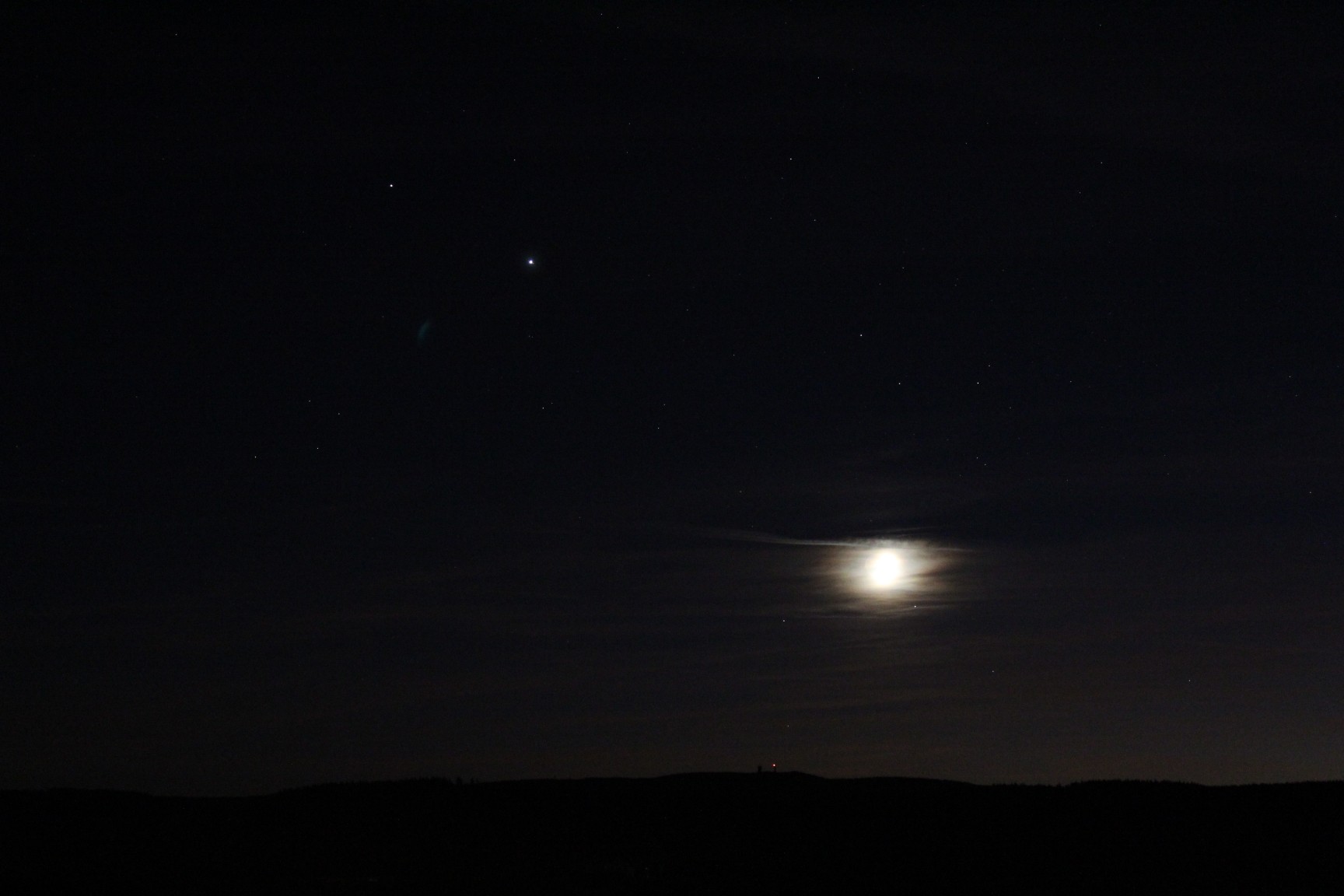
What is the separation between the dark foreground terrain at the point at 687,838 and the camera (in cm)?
2795

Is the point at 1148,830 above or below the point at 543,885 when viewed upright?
above

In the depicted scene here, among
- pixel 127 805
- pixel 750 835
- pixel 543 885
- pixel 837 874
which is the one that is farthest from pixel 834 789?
pixel 127 805

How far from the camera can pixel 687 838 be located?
34812 millimetres

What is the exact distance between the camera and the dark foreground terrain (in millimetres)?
27953

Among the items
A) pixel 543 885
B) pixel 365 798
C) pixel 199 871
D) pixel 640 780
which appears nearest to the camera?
pixel 543 885

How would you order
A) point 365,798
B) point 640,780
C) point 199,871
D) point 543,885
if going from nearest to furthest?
point 543,885 < point 199,871 < point 365,798 < point 640,780

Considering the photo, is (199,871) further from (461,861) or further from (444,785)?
(444,785)

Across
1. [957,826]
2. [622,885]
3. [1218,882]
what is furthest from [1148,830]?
[622,885]

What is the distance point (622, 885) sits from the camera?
2716 cm

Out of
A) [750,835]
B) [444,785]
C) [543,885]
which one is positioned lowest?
[543,885]

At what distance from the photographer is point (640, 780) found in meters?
44.6

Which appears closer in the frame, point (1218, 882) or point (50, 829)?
point (1218, 882)

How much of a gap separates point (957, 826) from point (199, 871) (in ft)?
62.0

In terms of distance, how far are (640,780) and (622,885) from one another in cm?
1760
